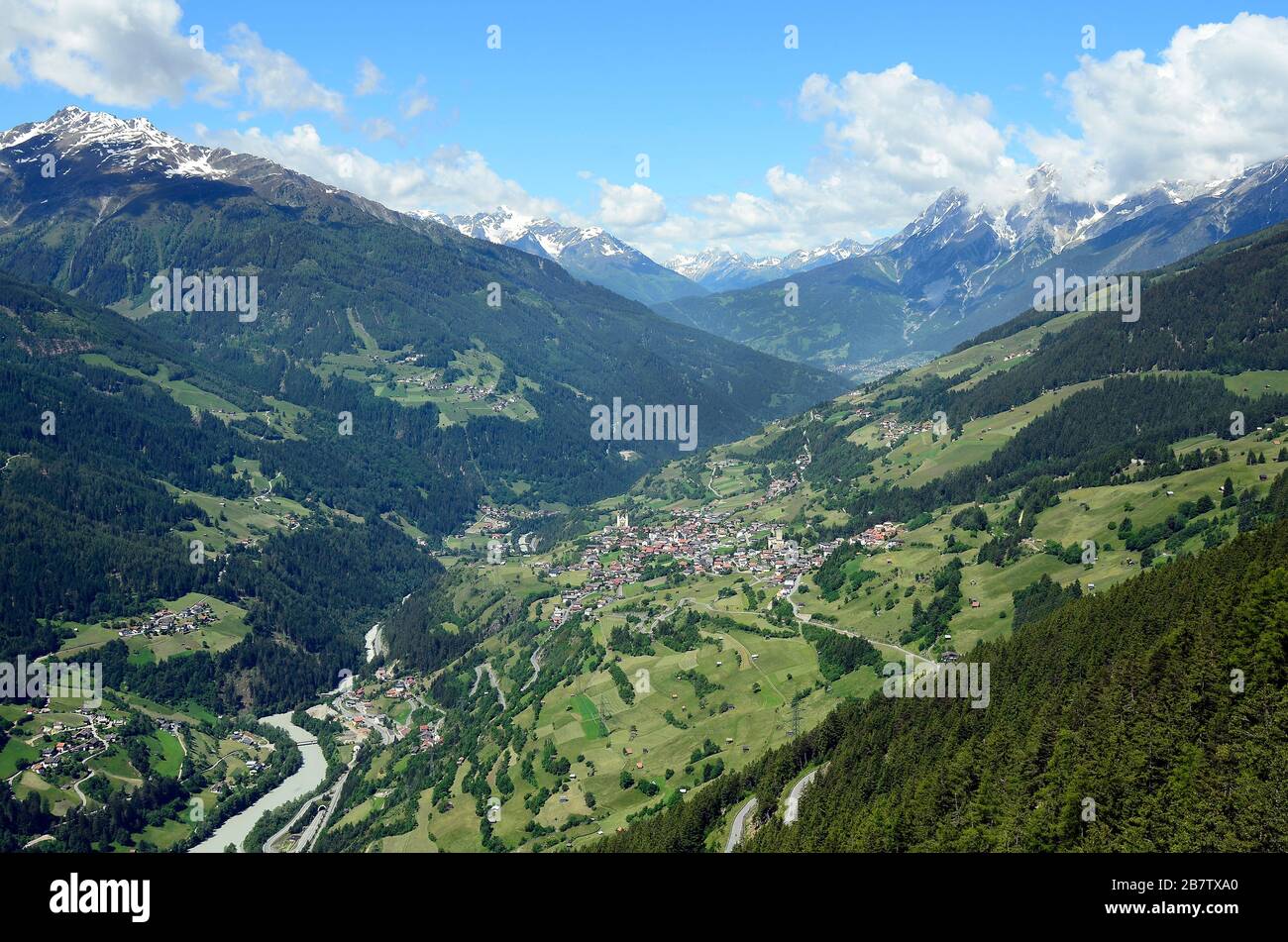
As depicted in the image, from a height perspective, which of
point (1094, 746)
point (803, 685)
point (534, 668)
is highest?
point (1094, 746)

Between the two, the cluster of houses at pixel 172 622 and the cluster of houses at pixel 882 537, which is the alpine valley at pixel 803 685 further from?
the cluster of houses at pixel 882 537

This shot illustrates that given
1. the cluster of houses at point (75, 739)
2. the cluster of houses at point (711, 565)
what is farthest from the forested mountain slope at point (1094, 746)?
the cluster of houses at point (75, 739)

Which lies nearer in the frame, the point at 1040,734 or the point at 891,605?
the point at 1040,734

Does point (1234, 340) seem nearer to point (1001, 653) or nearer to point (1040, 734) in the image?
point (1001, 653)

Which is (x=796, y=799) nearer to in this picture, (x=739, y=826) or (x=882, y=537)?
(x=739, y=826)

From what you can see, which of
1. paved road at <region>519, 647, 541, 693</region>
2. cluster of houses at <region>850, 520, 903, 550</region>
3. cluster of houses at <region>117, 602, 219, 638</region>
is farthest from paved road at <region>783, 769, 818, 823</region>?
cluster of houses at <region>117, 602, 219, 638</region>

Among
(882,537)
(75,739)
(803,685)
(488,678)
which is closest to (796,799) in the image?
(803,685)
